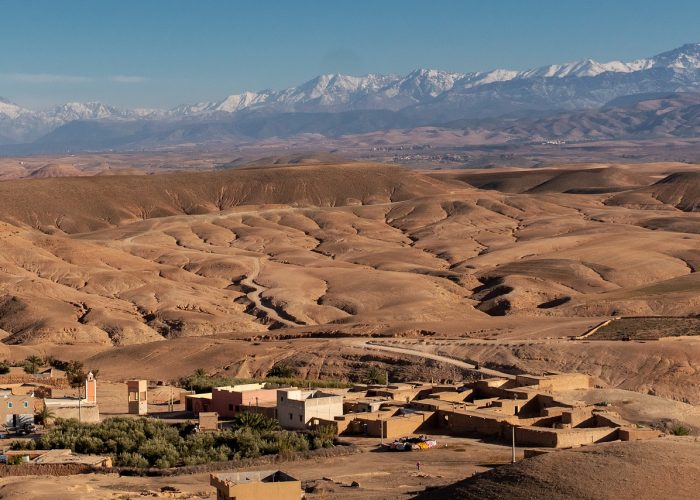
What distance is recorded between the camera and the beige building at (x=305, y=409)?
46406 millimetres

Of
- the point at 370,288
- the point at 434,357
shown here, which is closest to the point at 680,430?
the point at 434,357

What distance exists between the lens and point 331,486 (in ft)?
117

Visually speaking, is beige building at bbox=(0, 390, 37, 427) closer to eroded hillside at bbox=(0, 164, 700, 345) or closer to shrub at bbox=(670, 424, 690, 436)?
shrub at bbox=(670, 424, 690, 436)

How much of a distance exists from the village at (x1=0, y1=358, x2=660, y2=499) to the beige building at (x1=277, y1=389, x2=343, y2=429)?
0.12 ft

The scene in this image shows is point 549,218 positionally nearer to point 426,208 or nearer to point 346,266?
point 426,208

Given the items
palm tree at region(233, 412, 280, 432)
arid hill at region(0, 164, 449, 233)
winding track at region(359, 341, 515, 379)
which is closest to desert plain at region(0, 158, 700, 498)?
winding track at region(359, 341, 515, 379)

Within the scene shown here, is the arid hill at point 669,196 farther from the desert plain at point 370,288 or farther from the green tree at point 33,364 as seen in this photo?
the green tree at point 33,364

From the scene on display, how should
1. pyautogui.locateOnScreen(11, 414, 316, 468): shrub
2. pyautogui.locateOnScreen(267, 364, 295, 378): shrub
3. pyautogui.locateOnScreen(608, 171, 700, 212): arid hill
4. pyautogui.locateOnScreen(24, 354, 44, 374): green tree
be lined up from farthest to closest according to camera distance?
pyautogui.locateOnScreen(608, 171, 700, 212): arid hill < pyautogui.locateOnScreen(24, 354, 44, 374): green tree < pyautogui.locateOnScreen(267, 364, 295, 378): shrub < pyautogui.locateOnScreen(11, 414, 316, 468): shrub

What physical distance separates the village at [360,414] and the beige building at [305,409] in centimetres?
4

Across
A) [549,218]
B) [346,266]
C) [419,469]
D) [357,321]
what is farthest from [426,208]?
[419,469]

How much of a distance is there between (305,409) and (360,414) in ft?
6.46

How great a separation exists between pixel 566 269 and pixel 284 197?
8969 cm

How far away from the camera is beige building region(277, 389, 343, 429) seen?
46.4 metres

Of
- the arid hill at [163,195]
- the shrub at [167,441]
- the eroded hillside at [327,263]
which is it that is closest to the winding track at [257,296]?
the eroded hillside at [327,263]
